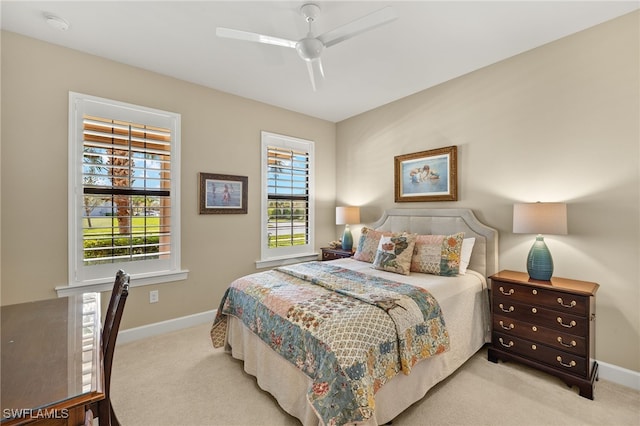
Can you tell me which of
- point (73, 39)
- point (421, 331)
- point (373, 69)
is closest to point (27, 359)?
point (421, 331)

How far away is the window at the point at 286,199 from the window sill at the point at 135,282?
40.5 inches

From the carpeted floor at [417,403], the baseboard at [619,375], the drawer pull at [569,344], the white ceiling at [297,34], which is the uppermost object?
the white ceiling at [297,34]

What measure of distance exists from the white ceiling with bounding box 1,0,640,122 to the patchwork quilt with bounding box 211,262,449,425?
2.06 m

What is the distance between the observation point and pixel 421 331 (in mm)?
1885

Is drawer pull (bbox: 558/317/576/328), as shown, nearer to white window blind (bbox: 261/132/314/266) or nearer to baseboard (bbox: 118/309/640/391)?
baseboard (bbox: 118/309/640/391)

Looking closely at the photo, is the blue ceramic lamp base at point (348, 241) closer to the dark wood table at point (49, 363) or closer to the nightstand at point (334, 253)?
the nightstand at point (334, 253)

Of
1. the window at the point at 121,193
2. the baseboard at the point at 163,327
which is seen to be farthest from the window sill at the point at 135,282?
the baseboard at the point at 163,327

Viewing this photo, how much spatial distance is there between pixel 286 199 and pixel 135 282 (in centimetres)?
208

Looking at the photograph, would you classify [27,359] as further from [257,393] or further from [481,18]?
[481,18]

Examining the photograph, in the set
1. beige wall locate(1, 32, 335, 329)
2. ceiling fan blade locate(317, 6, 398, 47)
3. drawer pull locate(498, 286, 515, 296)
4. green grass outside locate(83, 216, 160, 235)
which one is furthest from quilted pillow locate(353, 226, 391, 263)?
green grass outside locate(83, 216, 160, 235)

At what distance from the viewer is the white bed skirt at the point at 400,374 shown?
1686 mm

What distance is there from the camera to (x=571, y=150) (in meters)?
2.44

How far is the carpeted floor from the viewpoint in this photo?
1.82 m

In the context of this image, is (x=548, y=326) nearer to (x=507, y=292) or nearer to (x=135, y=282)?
(x=507, y=292)
